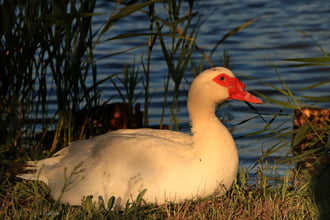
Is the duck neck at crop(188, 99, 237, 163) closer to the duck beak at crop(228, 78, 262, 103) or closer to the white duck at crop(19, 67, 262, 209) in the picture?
the white duck at crop(19, 67, 262, 209)

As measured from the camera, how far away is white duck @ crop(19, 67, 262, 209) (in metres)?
5.07

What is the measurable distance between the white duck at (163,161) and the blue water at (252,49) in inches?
98.6

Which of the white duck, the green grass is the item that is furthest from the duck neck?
the green grass

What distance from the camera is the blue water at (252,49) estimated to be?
30.3 ft

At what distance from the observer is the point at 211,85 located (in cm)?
536

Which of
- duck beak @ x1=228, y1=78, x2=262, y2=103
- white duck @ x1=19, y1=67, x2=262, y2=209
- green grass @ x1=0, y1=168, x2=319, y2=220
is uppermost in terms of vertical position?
duck beak @ x1=228, y1=78, x2=262, y2=103

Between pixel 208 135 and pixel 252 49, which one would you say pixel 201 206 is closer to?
pixel 208 135

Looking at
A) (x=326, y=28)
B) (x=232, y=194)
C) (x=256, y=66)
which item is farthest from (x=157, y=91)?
(x=232, y=194)

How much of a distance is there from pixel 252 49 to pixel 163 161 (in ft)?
22.5

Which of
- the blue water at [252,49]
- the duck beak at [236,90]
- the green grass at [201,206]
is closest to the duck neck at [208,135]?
the duck beak at [236,90]

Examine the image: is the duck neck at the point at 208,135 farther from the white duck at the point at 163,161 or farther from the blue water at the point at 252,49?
the blue water at the point at 252,49

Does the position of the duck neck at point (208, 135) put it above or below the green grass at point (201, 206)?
above

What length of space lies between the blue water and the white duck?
2.50 m

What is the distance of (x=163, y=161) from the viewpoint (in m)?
5.08
